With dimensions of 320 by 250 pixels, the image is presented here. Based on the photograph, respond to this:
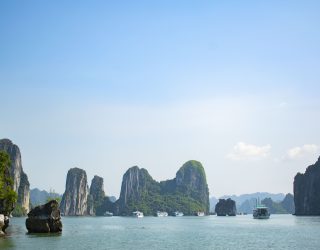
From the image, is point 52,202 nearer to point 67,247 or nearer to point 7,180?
point 7,180

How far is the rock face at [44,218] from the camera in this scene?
271 feet

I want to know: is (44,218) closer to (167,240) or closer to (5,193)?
(5,193)

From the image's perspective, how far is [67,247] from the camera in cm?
6153

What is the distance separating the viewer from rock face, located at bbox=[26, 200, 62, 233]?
82.6 m

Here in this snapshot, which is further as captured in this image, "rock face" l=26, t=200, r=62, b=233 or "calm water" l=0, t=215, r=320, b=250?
"rock face" l=26, t=200, r=62, b=233

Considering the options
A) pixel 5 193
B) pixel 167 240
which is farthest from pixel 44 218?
pixel 167 240

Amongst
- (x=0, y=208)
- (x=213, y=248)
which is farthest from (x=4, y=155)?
(x=213, y=248)

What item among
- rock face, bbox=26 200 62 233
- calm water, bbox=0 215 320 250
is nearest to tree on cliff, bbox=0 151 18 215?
rock face, bbox=26 200 62 233

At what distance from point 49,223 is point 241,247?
37.8 metres

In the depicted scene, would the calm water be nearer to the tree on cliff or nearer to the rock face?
the rock face

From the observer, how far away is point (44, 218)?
83.7 metres

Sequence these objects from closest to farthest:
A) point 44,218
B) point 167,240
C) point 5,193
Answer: point 167,240 → point 5,193 → point 44,218

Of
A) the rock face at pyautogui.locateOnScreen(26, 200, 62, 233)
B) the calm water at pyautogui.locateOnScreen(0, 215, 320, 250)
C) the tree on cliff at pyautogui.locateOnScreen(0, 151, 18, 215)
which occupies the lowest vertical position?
the calm water at pyautogui.locateOnScreen(0, 215, 320, 250)

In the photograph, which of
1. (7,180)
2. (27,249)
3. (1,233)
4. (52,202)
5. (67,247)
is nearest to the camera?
(27,249)
